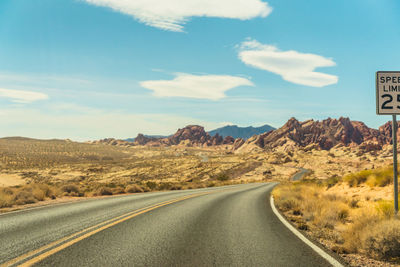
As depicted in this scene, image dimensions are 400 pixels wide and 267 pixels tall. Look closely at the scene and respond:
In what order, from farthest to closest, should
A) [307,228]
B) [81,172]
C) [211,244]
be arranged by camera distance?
[81,172] < [307,228] < [211,244]

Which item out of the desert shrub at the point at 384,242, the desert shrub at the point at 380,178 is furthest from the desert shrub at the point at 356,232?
the desert shrub at the point at 380,178

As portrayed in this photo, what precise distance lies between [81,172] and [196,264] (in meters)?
68.5

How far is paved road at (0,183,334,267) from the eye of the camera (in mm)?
5059

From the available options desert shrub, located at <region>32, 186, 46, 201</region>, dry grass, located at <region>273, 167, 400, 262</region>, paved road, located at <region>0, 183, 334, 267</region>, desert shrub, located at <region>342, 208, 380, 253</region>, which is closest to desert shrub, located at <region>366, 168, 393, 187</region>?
dry grass, located at <region>273, 167, 400, 262</region>

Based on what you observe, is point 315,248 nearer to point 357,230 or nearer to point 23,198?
point 357,230

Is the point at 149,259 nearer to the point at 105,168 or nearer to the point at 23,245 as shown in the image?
the point at 23,245

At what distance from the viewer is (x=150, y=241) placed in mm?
6332

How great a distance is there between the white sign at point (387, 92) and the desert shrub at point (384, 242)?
2.98 meters

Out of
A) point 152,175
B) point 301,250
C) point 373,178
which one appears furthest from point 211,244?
point 152,175

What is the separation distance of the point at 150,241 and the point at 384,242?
15.0 ft

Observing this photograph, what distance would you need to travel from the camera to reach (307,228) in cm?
845

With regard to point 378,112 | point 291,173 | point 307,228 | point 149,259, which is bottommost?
point 291,173

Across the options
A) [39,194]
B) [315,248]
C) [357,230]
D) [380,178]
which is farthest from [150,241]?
[380,178]

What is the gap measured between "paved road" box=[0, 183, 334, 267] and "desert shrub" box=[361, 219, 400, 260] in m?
1.06
